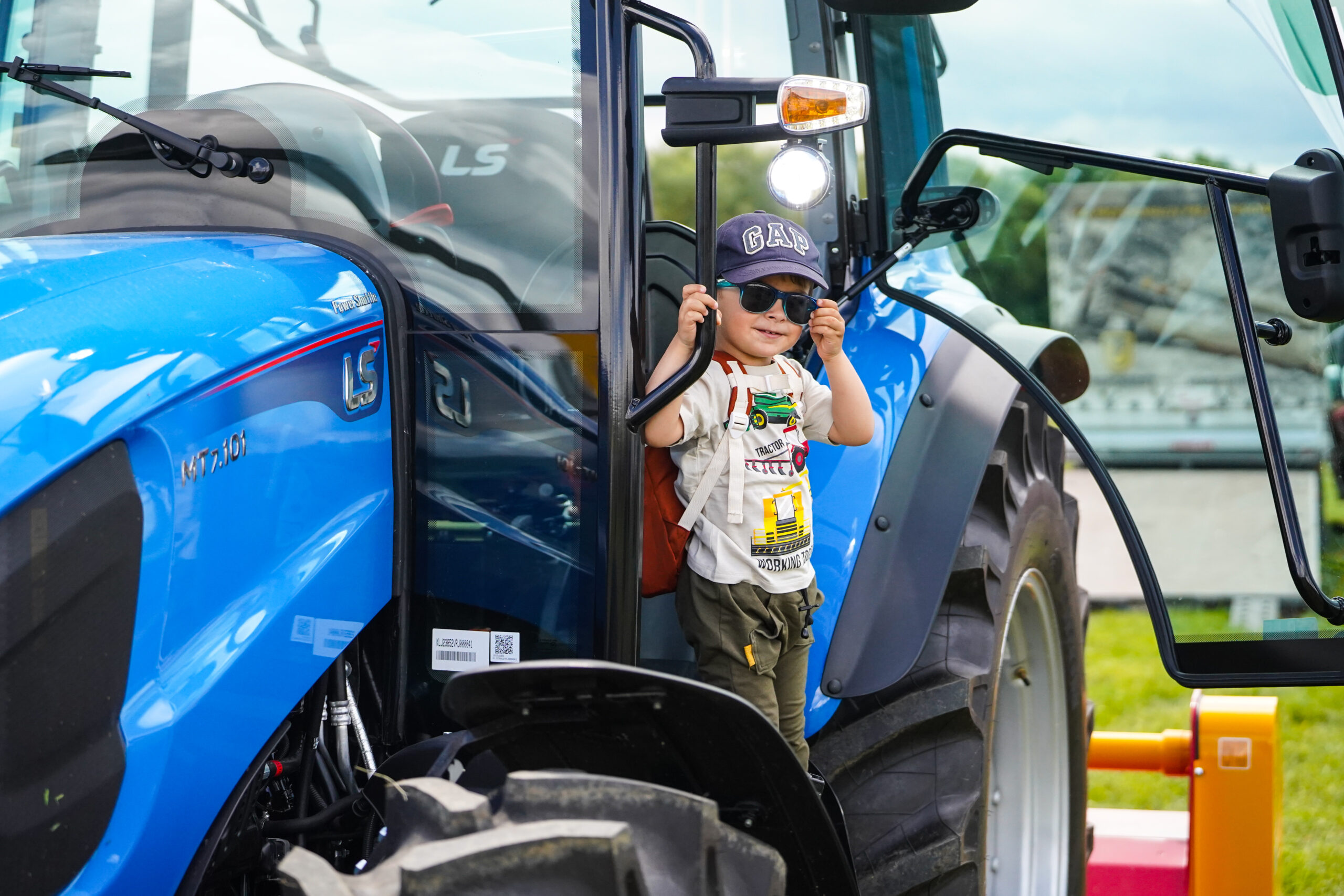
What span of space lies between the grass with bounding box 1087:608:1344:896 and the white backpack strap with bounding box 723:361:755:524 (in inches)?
74.7

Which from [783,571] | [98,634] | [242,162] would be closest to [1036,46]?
[783,571]

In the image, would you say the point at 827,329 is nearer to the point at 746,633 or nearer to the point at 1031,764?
the point at 746,633

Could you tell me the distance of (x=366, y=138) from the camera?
6.31ft

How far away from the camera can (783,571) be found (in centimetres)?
201

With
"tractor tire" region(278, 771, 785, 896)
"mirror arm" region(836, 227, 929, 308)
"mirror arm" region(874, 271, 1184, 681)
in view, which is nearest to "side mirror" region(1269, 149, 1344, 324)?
"mirror arm" region(874, 271, 1184, 681)

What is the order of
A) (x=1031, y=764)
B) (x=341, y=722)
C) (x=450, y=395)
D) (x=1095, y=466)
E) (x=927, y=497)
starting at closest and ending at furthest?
(x=341, y=722), (x=450, y=395), (x=1095, y=466), (x=927, y=497), (x=1031, y=764)

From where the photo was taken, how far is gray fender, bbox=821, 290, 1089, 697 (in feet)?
7.07

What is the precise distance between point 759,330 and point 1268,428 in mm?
794

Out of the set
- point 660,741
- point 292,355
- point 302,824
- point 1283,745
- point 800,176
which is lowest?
point 1283,745

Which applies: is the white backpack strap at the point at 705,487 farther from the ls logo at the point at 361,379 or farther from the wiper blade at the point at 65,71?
the wiper blade at the point at 65,71

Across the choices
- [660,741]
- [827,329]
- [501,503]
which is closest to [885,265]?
[827,329]

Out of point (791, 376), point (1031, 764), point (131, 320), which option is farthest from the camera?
point (1031, 764)

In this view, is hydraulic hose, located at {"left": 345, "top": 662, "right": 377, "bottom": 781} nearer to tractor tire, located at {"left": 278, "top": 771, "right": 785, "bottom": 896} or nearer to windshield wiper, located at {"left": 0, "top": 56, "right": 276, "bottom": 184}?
tractor tire, located at {"left": 278, "top": 771, "right": 785, "bottom": 896}

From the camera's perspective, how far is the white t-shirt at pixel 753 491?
6.47 ft
